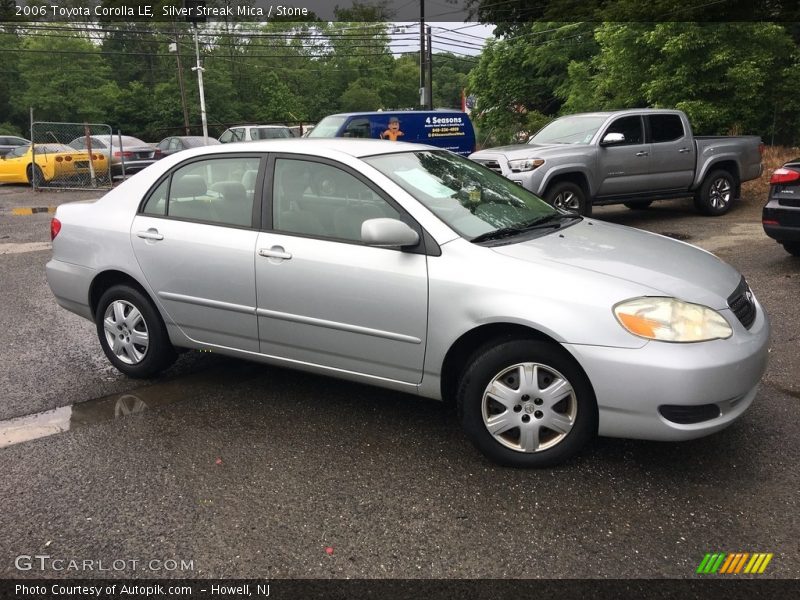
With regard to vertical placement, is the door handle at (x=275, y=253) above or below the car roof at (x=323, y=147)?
below

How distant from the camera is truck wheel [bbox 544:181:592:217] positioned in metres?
10.1

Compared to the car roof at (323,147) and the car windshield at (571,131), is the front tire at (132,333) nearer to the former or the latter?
the car roof at (323,147)

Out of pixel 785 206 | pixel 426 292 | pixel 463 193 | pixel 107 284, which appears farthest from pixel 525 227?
→ pixel 785 206

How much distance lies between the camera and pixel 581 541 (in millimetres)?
2932

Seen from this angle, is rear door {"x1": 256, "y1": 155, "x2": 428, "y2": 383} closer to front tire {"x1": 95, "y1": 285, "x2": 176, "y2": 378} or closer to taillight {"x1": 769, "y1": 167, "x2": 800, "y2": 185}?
front tire {"x1": 95, "y1": 285, "x2": 176, "y2": 378}

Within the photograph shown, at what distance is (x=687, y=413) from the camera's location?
3199 mm

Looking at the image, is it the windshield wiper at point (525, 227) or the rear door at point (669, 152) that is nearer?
the windshield wiper at point (525, 227)

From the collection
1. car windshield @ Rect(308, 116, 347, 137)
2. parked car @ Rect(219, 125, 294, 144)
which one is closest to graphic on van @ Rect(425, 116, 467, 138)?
car windshield @ Rect(308, 116, 347, 137)

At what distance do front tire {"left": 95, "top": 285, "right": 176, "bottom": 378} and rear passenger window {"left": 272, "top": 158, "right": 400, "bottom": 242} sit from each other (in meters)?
1.22

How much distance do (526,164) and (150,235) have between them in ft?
21.2

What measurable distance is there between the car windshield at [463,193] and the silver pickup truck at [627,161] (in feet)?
17.5

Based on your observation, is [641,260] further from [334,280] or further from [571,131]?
[571,131]

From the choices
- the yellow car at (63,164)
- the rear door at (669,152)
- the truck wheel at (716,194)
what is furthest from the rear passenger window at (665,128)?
the yellow car at (63,164)

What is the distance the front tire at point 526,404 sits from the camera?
11.0 feet
